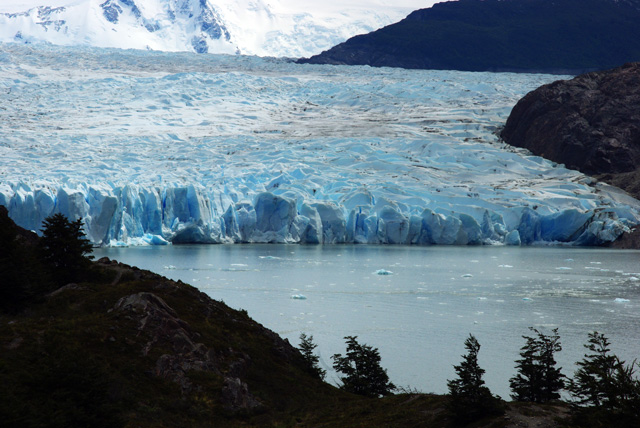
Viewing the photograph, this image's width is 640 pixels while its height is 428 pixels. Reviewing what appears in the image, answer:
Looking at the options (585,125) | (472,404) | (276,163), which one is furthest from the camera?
(585,125)

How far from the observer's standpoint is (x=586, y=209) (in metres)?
43.1

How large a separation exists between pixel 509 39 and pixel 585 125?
6828cm

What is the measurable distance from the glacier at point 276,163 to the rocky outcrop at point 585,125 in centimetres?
303

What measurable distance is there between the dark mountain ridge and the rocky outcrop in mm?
46962

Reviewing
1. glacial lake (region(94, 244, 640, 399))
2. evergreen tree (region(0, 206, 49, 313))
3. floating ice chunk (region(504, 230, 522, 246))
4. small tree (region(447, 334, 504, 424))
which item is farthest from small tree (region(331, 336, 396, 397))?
floating ice chunk (region(504, 230, 522, 246))

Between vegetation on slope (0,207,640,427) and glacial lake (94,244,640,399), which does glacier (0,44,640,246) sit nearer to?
glacial lake (94,244,640,399)

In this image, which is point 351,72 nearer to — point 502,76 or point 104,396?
point 502,76

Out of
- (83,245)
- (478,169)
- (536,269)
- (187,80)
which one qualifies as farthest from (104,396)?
(187,80)

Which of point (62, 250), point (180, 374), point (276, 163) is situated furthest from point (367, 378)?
point (276, 163)

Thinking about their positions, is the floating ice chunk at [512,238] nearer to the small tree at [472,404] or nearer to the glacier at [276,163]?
the glacier at [276,163]

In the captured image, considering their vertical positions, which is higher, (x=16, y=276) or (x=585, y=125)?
(x=585, y=125)

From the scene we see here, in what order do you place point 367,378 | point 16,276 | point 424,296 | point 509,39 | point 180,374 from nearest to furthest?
point 180,374, point 16,276, point 367,378, point 424,296, point 509,39

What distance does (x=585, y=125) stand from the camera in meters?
56.9

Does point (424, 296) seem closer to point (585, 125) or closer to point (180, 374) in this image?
point (180, 374)
